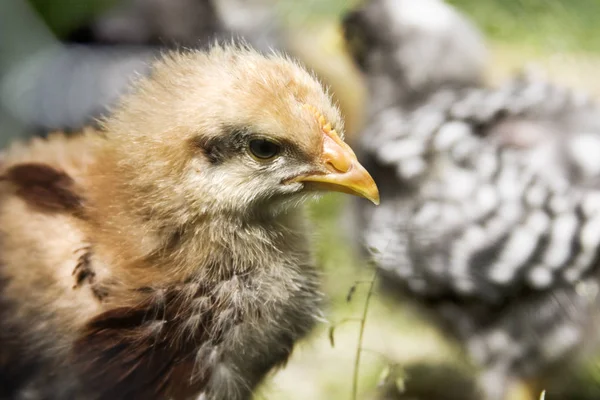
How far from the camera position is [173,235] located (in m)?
0.97

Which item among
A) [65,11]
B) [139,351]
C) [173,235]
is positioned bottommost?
[139,351]

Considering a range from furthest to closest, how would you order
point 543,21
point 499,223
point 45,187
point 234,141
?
point 543,21 → point 499,223 → point 45,187 → point 234,141

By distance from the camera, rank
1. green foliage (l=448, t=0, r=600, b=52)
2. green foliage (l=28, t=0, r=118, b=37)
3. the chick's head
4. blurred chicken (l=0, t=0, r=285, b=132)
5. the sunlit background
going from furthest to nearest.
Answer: green foliage (l=448, t=0, r=600, b=52)
green foliage (l=28, t=0, r=118, b=37)
blurred chicken (l=0, t=0, r=285, b=132)
the sunlit background
the chick's head

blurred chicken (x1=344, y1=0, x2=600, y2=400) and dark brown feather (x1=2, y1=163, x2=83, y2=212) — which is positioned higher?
dark brown feather (x1=2, y1=163, x2=83, y2=212)

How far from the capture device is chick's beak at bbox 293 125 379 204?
3.10 ft

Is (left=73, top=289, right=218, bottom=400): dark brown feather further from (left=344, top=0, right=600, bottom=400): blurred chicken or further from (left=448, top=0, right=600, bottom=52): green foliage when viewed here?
(left=448, top=0, right=600, bottom=52): green foliage

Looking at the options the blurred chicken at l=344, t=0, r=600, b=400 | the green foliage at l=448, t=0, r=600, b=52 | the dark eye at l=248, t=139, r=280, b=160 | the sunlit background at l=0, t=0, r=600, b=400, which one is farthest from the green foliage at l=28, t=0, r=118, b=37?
the green foliage at l=448, t=0, r=600, b=52

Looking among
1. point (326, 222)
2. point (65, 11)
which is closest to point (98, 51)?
point (65, 11)

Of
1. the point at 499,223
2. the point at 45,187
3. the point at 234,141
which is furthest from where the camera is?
the point at 499,223

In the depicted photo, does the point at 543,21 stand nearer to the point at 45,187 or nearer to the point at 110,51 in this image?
the point at 110,51

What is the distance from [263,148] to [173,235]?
6.8 inches

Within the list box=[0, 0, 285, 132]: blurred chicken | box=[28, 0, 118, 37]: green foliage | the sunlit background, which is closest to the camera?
the sunlit background

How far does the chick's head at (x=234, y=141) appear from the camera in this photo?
0.91 meters

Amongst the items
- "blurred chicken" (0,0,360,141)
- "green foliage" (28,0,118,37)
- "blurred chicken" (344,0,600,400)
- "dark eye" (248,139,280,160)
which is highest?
"green foliage" (28,0,118,37)
